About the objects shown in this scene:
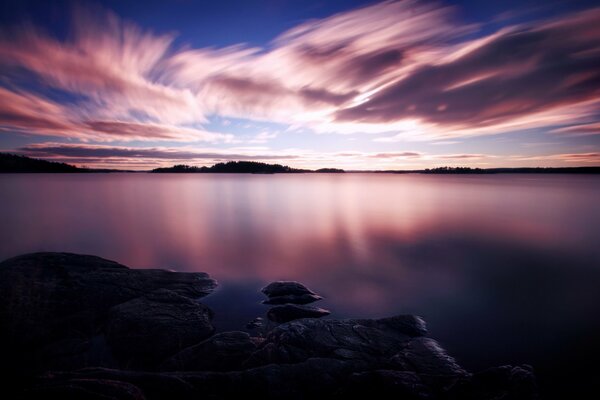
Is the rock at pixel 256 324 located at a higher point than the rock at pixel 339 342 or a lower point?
lower

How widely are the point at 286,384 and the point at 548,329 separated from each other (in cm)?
978

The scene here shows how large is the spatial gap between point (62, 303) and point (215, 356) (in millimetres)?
6159

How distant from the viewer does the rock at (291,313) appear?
9.76 metres

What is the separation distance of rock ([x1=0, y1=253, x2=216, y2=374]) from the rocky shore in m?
0.03

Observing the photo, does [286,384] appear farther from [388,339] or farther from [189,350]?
[388,339]

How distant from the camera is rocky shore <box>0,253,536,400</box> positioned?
17.0 feet

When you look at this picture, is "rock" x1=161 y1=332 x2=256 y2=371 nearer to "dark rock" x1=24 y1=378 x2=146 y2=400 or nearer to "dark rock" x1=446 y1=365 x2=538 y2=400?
"dark rock" x1=24 y1=378 x2=146 y2=400

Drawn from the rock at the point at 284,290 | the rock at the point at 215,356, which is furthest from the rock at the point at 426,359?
the rock at the point at 284,290

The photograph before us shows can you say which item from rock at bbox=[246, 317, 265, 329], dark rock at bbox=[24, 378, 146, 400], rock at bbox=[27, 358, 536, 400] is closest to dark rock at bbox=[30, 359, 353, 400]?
rock at bbox=[27, 358, 536, 400]

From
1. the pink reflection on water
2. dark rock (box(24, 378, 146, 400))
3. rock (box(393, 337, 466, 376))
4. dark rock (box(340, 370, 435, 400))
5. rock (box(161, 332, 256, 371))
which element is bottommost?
the pink reflection on water

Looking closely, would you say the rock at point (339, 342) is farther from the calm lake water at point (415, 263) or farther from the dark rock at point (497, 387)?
the calm lake water at point (415, 263)

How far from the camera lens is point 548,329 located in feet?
32.0

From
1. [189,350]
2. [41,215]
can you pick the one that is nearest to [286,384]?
[189,350]

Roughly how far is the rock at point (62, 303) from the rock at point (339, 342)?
4339 millimetres
